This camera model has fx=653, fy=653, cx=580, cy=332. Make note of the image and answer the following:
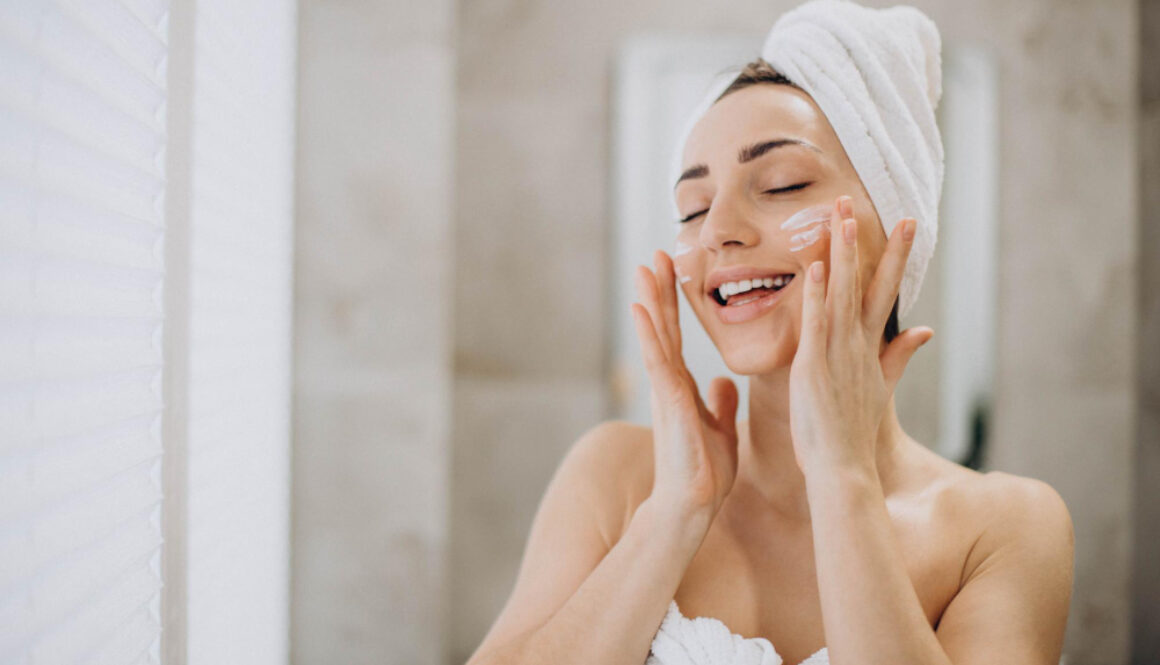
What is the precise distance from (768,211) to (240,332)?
2.44 ft

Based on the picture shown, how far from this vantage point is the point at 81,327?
542mm

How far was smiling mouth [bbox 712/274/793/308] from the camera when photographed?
659mm

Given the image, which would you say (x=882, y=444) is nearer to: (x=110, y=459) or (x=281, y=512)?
(x=110, y=459)

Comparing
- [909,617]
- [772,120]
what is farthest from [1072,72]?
[909,617]

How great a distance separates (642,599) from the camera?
0.62m

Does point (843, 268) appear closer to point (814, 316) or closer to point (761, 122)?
point (814, 316)

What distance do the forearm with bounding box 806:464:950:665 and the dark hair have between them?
221 mm

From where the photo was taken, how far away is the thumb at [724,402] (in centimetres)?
76

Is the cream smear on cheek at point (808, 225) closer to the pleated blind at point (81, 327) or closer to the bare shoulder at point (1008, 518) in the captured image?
the bare shoulder at point (1008, 518)

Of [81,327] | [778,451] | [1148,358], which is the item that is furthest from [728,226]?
[1148,358]

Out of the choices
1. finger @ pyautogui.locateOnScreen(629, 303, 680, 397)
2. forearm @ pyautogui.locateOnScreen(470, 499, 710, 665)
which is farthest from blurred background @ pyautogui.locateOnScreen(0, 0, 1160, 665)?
finger @ pyautogui.locateOnScreen(629, 303, 680, 397)

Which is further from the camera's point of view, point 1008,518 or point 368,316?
point 368,316

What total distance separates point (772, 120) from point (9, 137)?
0.63 meters

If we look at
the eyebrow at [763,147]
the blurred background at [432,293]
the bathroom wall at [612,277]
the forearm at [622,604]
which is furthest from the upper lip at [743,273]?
the bathroom wall at [612,277]
